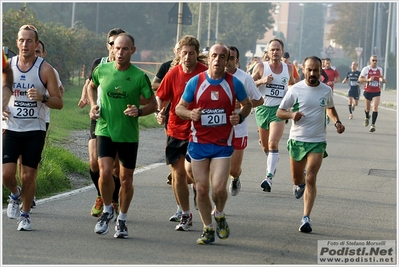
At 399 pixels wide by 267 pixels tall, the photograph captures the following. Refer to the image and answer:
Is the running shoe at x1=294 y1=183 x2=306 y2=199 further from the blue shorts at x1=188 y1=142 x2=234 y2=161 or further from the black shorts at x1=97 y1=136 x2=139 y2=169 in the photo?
the black shorts at x1=97 y1=136 x2=139 y2=169

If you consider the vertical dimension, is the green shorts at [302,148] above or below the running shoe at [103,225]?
above

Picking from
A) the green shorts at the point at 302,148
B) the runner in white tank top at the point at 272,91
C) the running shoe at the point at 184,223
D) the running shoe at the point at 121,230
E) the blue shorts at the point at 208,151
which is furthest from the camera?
the runner in white tank top at the point at 272,91

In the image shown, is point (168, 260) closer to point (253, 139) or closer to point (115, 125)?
point (115, 125)

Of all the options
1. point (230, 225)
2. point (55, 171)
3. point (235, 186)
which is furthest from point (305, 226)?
point (55, 171)

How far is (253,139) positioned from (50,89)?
39.7 ft

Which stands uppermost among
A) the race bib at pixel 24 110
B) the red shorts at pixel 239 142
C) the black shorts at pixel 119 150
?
the race bib at pixel 24 110

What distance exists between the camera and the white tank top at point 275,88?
13578mm

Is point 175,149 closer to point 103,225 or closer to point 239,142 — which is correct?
point 103,225

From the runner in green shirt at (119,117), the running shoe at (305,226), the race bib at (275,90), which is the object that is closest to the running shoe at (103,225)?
the runner in green shirt at (119,117)

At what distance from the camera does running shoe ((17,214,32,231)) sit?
905 centimetres

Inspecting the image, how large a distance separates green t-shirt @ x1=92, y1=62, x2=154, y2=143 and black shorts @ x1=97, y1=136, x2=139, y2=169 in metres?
0.06

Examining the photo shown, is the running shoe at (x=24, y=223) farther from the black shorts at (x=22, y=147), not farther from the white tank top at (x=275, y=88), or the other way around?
the white tank top at (x=275, y=88)

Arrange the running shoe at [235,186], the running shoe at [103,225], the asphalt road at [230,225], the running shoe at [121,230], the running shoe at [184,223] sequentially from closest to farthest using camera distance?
the asphalt road at [230,225]
the running shoe at [121,230]
the running shoe at [103,225]
the running shoe at [184,223]
the running shoe at [235,186]

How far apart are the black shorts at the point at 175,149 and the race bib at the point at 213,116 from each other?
90cm
